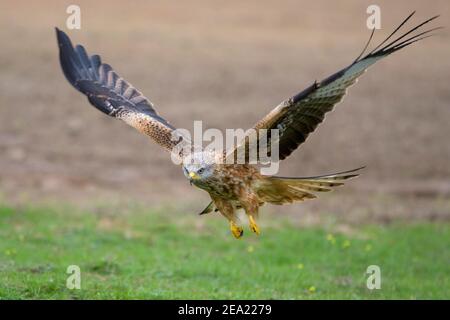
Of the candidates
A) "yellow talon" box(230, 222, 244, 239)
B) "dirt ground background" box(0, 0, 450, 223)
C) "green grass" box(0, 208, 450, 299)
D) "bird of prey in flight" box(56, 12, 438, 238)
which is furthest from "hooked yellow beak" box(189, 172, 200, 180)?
"dirt ground background" box(0, 0, 450, 223)

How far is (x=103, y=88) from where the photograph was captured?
1155 cm

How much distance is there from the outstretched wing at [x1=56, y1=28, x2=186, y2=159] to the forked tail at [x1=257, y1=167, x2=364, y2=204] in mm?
1446

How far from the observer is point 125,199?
15570 millimetres

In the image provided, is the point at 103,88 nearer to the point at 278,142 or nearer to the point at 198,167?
the point at 198,167

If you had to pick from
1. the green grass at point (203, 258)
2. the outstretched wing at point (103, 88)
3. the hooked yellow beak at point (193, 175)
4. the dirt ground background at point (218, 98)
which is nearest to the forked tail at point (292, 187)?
the hooked yellow beak at point (193, 175)

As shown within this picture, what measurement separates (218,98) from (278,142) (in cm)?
1056

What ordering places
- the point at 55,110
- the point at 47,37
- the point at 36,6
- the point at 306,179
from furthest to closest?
1. the point at 36,6
2. the point at 47,37
3. the point at 55,110
4. the point at 306,179

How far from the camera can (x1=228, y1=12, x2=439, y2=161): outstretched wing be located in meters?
8.64

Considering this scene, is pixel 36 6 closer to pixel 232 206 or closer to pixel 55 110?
pixel 55 110

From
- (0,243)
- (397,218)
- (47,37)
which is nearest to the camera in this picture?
(0,243)

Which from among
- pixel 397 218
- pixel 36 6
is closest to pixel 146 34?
pixel 36 6

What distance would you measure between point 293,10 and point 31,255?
14.8m

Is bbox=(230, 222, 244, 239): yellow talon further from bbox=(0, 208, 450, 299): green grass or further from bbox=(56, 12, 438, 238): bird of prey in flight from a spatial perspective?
bbox=(0, 208, 450, 299): green grass
